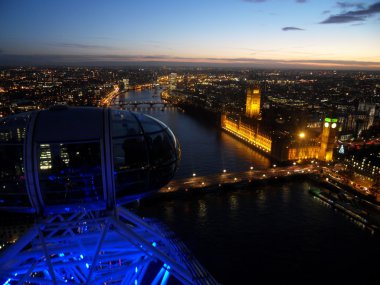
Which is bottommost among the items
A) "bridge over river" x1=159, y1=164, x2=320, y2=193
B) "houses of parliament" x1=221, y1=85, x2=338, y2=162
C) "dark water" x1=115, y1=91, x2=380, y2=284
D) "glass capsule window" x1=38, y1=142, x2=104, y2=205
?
"dark water" x1=115, y1=91, x2=380, y2=284

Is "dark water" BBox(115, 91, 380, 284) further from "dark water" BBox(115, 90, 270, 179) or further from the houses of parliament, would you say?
the houses of parliament

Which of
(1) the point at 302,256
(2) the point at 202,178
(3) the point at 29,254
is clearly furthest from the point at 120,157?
(2) the point at 202,178

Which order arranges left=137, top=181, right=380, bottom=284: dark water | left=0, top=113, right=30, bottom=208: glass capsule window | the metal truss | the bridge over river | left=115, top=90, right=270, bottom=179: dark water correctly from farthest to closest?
left=115, top=90, right=270, bottom=179: dark water
the bridge over river
left=137, top=181, right=380, bottom=284: dark water
left=0, top=113, right=30, bottom=208: glass capsule window
the metal truss

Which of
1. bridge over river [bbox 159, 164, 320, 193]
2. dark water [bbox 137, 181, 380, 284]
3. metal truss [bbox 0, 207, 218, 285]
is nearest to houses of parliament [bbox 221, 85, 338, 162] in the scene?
bridge over river [bbox 159, 164, 320, 193]

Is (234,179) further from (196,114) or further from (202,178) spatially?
(196,114)

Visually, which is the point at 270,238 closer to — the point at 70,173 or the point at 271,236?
the point at 271,236

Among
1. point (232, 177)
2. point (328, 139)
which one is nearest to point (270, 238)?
point (232, 177)
